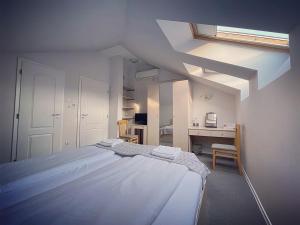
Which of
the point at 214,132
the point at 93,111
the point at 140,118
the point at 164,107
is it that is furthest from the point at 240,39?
the point at 140,118

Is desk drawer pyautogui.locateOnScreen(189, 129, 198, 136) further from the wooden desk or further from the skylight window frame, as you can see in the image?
the skylight window frame

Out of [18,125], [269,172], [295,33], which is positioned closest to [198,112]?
[269,172]

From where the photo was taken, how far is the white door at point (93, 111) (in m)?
3.42

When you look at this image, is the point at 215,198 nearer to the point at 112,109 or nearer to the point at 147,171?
the point at 147,171

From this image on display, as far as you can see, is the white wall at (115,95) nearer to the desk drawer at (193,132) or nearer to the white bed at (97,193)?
the desk drawer at (193,132)

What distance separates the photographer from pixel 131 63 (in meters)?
4.99

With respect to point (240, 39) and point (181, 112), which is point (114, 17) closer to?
point (240, 39)

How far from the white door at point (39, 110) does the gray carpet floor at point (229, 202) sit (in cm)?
291

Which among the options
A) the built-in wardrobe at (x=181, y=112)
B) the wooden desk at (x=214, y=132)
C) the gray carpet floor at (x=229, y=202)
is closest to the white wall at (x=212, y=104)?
the built-in wardrobe at (x=181, y=112)

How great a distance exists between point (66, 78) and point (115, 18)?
1744mm

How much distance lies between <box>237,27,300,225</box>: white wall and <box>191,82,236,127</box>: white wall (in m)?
2.07

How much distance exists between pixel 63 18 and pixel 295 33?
239 centimetres

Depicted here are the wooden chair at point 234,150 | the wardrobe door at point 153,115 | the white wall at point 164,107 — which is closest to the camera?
the wooden chair at point 234,150

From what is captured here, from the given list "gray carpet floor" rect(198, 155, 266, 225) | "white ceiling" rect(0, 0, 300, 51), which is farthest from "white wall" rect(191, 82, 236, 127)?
"white ceiling" rect(0, 0, 300, 51)
